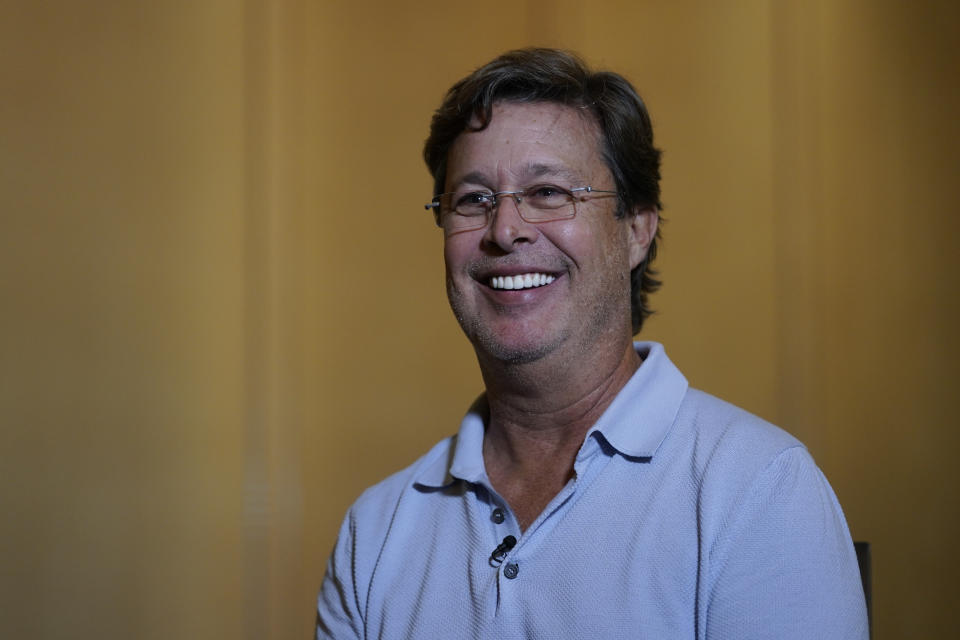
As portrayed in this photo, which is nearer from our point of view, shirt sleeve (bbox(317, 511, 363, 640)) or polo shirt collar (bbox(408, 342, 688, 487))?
polo shirt collar (bbox(408, 342, 688, 487))

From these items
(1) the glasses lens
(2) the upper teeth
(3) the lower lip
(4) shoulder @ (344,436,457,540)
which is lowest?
(4) shoulder @ (344,436,457,540)

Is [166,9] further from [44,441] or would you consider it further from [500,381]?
[500,381]

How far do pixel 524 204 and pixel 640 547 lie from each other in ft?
1.69

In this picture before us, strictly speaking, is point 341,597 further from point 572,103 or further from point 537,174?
point 572,103

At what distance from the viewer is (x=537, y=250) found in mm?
1492

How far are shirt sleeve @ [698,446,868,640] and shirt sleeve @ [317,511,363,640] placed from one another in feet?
1.79

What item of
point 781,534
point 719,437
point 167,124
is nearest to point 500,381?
point 719,437

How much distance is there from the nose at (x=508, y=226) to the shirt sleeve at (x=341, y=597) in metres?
0.52

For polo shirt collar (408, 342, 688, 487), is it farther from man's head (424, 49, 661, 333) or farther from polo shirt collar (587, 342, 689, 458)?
man's head (424, 49, 661, 333)

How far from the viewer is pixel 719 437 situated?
1.37 meters

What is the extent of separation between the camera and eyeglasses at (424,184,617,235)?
1.50 m

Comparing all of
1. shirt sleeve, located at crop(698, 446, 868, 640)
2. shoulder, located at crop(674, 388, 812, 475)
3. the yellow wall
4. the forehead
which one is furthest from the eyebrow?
the yellow wall

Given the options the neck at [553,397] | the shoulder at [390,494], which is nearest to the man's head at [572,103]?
the neck at [553,397]

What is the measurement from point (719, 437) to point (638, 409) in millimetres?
127
